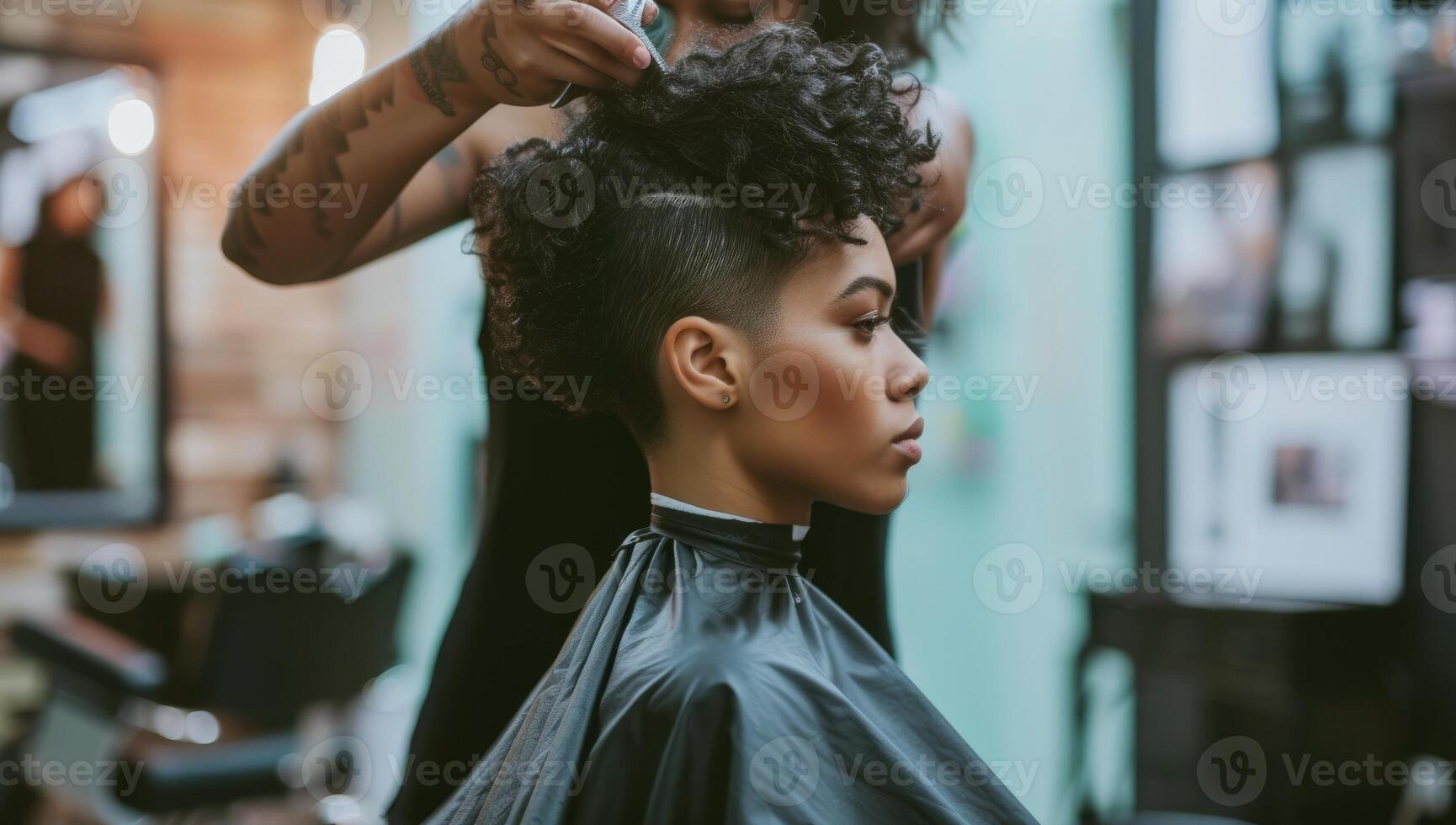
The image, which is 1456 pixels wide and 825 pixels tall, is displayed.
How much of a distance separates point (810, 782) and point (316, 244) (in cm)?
64

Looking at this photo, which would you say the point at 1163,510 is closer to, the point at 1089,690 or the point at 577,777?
the point at 1089,690

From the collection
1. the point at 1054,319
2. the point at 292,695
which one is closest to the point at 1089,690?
the point at 1054,319

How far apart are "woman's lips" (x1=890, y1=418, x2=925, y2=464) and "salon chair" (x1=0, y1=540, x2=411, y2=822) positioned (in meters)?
2.09

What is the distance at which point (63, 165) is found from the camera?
3.47 m
